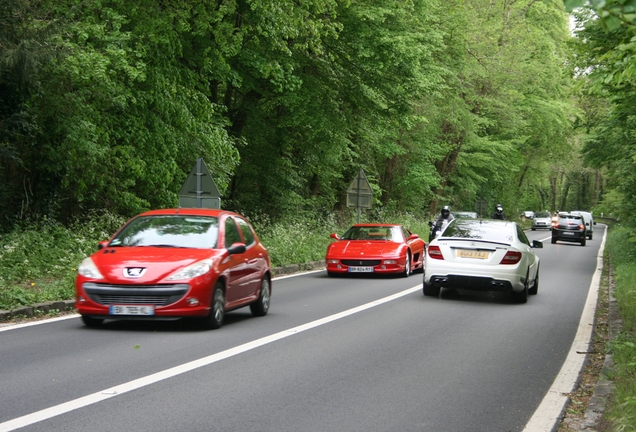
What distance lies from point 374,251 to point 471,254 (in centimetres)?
623

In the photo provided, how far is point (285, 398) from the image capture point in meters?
7.32

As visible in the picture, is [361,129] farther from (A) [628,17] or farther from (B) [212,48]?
(A) [628,17]

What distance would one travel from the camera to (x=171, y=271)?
10.9 metres

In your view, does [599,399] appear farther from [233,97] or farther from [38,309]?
[233,97]

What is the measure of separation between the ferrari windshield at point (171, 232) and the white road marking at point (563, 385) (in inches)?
187

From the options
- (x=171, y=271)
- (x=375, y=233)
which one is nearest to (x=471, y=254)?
(x=171, y=271)

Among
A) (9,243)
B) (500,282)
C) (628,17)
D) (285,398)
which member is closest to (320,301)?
(500,282)

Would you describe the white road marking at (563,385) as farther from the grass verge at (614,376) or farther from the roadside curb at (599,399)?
the roadside curb at (599,399)

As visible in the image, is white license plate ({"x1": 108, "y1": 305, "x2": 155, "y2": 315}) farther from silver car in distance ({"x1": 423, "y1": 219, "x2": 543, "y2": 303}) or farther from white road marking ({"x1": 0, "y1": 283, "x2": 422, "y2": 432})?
silver car in distance ({"x1": 423, "y1": 219, "x2": 543, "y2": 303})

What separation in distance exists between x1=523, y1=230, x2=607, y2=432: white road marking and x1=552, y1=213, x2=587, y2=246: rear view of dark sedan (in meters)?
35.1

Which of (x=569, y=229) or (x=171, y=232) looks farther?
(x=569, y=229)

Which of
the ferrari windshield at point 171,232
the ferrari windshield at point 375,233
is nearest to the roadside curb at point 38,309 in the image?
the ferrari windshield at point 171,232

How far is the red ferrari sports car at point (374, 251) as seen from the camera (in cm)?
2211

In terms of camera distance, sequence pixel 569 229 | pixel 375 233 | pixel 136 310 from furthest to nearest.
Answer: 1. pixel 569 229
2. pixel 375 233
3. pixel 136 310
